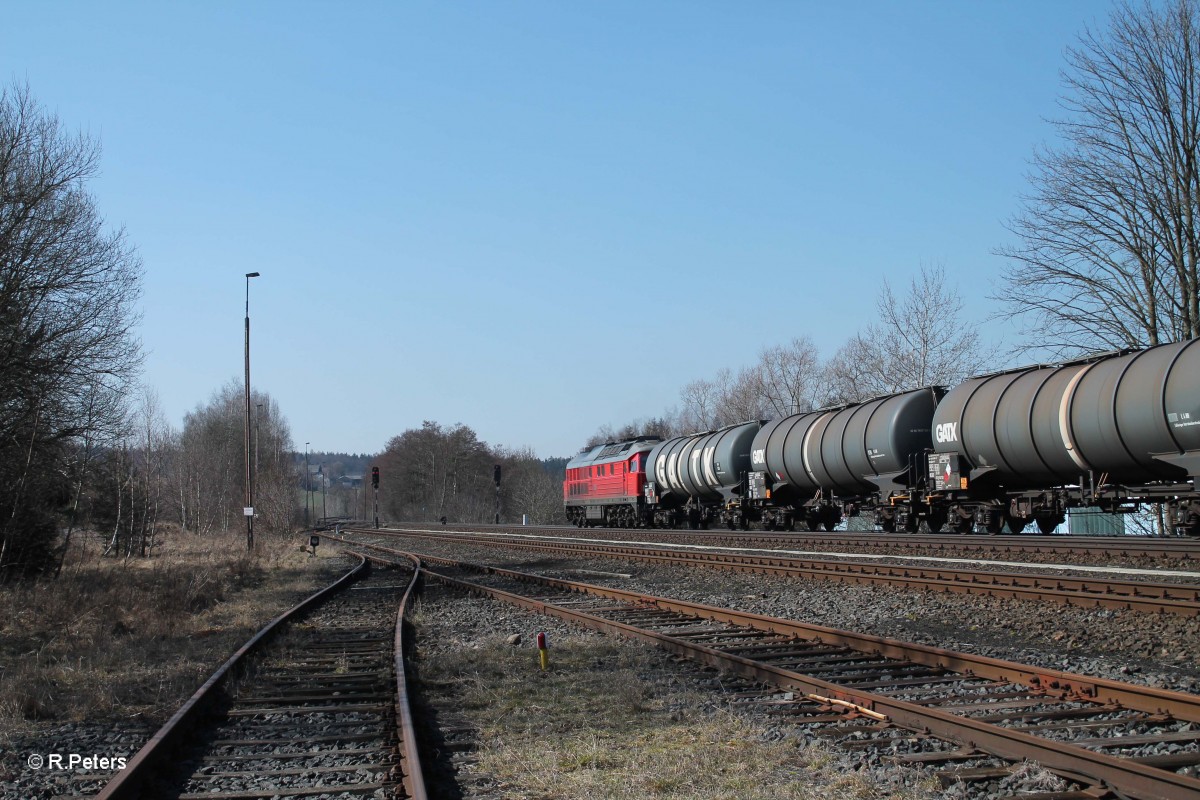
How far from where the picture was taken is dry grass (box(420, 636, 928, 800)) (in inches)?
206

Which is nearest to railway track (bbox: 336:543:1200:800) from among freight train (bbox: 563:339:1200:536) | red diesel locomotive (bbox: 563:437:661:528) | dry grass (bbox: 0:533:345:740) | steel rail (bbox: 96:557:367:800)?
steel rail (bbox: 96:557:367:800)

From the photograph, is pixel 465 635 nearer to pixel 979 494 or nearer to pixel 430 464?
pixel 979 494

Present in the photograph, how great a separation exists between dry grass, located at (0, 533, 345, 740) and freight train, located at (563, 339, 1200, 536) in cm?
1353

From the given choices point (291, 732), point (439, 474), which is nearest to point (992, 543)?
point (291, 732)

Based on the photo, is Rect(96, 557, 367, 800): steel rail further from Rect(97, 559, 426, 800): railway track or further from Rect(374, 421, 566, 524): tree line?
Rect(374, 421, 566, 524): tree line

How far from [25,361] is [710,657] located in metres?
14.5

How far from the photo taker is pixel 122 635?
1238 cm

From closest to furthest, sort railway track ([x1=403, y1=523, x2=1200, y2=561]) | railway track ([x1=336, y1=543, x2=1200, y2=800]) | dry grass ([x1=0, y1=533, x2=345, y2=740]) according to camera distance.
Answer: railway track ([x1=336, y1=543, x2=1200, y2=800]), dry grass ([x1=0, y1=533, x2=345, y2=740]), railway track ([x1=403, y1=523, x2=1200, y2=561])

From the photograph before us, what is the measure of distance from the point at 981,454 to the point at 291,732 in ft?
55.9

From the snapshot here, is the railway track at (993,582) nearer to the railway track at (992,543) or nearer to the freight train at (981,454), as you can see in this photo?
the railway track at (992,543)

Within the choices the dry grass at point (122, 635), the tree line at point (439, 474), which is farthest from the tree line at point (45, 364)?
the tree line at point (439, 474)

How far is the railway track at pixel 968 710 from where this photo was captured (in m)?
5.02

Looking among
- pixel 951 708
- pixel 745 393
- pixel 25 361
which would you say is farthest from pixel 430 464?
pixel 951 708

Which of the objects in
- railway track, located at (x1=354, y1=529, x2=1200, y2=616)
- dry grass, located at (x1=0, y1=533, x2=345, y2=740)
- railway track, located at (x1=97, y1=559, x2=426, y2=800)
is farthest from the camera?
railway track, located at (x1=354, y1=529, x2=1200, y2=616)
